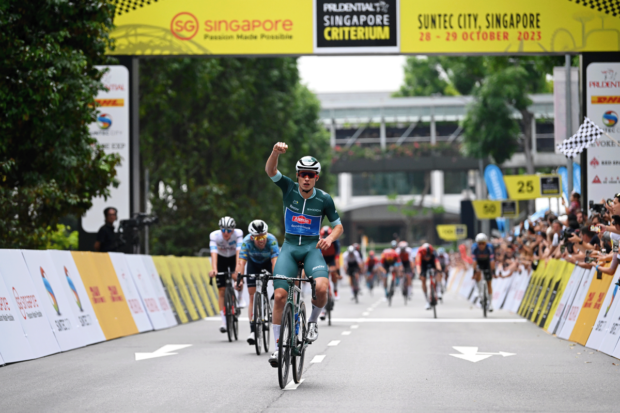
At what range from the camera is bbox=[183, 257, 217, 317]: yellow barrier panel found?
75.4 feet

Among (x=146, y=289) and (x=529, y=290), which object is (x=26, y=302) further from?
(x=529, y=290)

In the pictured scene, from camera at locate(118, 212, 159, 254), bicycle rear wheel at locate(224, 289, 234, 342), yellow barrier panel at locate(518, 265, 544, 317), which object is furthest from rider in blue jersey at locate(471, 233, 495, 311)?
bicycle rear wheel at locate(224, 289, 234, 342)

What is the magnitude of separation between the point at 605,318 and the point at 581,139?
7594 mm

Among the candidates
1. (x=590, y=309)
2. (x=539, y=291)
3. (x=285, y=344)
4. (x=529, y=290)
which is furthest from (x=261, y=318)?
(x=529, y=290)

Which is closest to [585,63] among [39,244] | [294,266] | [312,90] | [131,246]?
[131,246]

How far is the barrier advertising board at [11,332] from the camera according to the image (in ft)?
38.0

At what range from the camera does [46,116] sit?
17797 millimetres

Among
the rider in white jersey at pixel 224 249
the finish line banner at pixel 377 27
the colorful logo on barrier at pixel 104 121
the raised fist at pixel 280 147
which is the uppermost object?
the finish line banner at pixel 377 27

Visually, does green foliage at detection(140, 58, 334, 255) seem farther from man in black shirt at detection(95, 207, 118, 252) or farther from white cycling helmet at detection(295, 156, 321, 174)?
white cycling helmet at detection(295, 156, 321, 174)

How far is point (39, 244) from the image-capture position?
18.4 m

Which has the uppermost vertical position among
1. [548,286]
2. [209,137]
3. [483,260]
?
[209,137]

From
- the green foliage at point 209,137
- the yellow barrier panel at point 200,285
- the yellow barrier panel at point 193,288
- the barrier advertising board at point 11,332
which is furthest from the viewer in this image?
the green foliage at point 209,137

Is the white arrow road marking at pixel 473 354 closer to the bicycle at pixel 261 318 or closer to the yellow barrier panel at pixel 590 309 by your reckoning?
the yellow barrier panel at pixel 590 309

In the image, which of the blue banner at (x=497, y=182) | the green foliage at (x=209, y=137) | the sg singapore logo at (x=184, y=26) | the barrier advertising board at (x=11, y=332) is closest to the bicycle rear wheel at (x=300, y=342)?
the barrier advertising board at (x=11, y=332)
